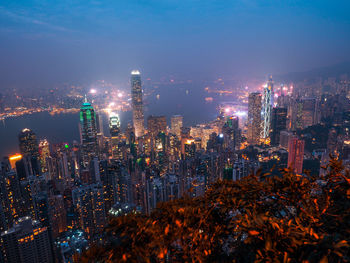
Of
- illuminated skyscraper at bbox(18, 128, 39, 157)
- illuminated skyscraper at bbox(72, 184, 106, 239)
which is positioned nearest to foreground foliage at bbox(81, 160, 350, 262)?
illuminated skyscraper at bbox(72, 184, 106, 239)

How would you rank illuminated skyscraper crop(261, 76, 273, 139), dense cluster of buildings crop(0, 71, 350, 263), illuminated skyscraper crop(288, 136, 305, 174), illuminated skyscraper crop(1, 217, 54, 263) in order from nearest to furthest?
illuminated skyscraper crop(1, 217, 54, 263) → dense cluster of buildings crop(0, 71, 350, 263) → illuminated skyscraper crop(288, 136, 305, 174) → illuminated skyscraper crop(261, 76, 273, 139)

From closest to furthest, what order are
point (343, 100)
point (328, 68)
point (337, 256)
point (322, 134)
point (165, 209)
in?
point (337, 256)
point (165, 209)
point (322, 134)
point (343, 100)
point (328, 68)

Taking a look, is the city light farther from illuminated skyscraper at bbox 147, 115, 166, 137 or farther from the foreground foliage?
the foreground foliage

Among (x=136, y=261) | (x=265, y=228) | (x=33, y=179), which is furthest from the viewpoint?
(x=33, y=179)

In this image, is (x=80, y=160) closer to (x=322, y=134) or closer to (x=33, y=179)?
(x=33, y=179)

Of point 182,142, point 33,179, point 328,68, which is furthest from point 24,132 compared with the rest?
point 328,68

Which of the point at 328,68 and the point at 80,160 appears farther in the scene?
the point at 328,68
